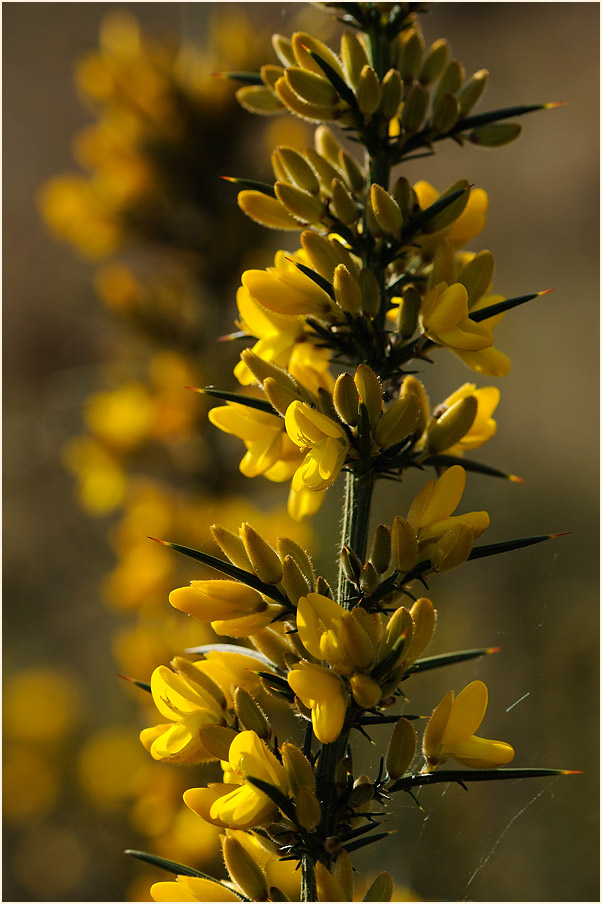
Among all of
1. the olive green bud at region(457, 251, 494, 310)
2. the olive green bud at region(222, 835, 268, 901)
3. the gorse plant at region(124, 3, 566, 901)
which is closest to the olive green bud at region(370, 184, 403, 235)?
the gorse plant at region(124, 3, 566, 901)

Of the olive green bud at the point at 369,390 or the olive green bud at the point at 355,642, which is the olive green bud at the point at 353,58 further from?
the olive green bud at the point at 355,642

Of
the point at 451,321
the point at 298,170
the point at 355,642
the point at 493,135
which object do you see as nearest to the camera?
the point at 355,642

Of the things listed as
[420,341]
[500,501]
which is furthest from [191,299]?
[500,501]

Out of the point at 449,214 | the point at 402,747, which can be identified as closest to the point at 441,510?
the point at 402,747

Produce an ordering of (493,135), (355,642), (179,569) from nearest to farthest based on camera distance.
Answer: (355,642)
(493,135)
(179,569)

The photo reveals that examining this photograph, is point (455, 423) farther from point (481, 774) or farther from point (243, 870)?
point (243, 870)

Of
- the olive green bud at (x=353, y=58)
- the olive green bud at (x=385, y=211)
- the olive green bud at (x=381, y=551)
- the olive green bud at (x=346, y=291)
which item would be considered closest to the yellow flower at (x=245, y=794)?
the olive green bud at (x=381, y=551)
